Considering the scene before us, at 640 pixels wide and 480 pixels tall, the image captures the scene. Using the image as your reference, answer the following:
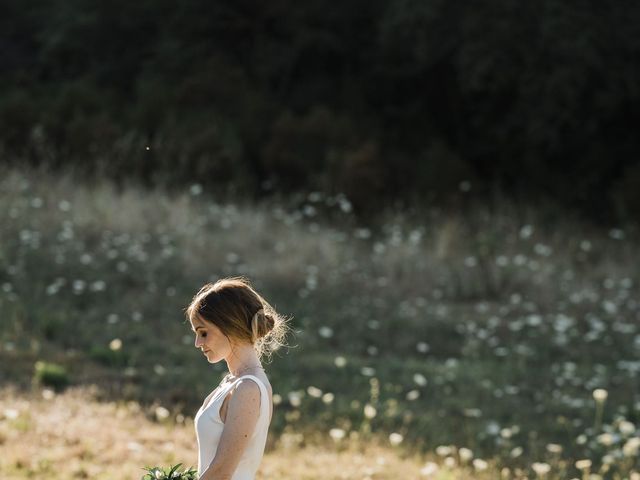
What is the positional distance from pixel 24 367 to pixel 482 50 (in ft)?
34.2

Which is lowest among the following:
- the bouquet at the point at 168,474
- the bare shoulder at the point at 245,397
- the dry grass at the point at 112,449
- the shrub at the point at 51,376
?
the bouquet at the point at 168,474

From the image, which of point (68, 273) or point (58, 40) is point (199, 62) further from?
point (68, 273)

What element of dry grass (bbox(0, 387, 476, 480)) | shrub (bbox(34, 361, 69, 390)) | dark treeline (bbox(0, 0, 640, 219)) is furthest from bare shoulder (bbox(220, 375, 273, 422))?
dark treeline (bbox(0, 0, 640, 219))

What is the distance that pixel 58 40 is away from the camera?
18.7 m

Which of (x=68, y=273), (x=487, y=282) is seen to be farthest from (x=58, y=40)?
(x=487, y=282)

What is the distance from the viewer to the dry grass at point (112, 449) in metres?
5.54

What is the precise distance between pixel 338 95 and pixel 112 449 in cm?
1403

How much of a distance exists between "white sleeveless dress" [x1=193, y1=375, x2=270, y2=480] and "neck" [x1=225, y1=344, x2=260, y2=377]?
36 mm

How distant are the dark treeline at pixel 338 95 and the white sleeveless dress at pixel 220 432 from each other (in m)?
10.9

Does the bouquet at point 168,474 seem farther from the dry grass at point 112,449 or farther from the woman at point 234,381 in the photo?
the dry grass at point 112,449

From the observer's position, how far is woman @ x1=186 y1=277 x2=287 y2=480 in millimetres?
2975

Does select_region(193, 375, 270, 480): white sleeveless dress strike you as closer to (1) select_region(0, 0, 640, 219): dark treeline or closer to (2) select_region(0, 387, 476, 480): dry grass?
(2) select_region(0, 387, 476, 480): dry grass

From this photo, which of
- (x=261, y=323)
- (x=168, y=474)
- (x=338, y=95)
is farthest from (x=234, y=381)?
(x=338, y=95)

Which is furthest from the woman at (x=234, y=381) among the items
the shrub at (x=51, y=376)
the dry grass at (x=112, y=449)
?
the shrub at (x=51, y=376)
